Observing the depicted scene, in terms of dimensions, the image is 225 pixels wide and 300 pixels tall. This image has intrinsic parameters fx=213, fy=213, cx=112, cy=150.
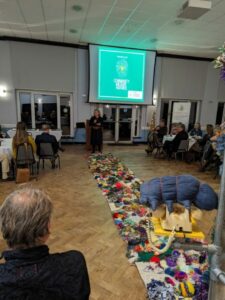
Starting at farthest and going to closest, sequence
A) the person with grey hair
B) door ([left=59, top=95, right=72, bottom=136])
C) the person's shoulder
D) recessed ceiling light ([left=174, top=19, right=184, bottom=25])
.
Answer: door ([left=59, top=95, right=72, bottom=136]) → recessed ceiling light ([left=174, top=19, right=184, bottom=25]) → the person's shoulder → the person with grey hair

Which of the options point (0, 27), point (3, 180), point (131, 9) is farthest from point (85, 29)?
point (3, 180)

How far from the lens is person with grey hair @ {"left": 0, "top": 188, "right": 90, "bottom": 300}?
2.46 feet

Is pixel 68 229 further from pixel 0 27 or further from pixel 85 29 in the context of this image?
pixel 0 27

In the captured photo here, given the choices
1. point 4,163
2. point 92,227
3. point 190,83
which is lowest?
point 92,227

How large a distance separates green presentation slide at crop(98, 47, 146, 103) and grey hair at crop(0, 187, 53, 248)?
8.30m

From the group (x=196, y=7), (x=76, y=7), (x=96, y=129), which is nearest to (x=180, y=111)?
(x=96, y=129)

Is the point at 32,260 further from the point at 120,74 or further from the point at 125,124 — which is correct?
the point at 125,124

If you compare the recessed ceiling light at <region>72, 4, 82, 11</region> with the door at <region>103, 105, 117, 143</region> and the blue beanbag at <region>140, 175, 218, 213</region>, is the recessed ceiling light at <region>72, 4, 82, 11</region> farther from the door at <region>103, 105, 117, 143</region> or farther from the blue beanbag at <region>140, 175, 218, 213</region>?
the blue beanbag at <region>140, 175, 218, 213</region>

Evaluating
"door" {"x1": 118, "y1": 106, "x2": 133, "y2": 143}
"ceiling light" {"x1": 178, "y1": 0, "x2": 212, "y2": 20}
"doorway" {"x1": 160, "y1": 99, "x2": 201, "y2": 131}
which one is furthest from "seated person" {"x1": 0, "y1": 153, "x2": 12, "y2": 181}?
"doorway" {"x1": 160, "y1": 99, "x2": 201, "y2": 131}

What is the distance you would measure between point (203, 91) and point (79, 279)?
10.8 metres

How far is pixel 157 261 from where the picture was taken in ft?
7.34

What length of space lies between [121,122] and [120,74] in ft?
6.89

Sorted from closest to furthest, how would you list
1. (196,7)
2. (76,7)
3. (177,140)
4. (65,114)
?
(196,7) → (76,7) → (177,140) → (65,114)

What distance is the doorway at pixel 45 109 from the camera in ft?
28.1
